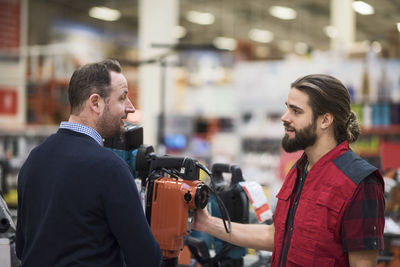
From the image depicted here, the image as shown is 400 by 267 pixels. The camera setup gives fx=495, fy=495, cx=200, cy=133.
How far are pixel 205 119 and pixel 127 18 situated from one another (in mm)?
6144

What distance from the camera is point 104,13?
44.6 feet

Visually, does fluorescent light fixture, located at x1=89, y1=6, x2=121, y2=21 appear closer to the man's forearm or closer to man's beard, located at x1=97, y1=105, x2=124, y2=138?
the man's forearm

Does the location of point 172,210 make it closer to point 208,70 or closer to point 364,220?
point 364,220

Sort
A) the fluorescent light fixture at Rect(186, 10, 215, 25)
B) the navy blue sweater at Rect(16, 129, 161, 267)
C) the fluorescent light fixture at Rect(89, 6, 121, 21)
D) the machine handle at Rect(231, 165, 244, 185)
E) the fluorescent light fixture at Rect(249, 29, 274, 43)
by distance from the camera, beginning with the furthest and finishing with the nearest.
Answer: the fluorescent light fixture at Rect(249, 29, 274, 43)
the fluorescent light fixture at Rect(186, 10, 215, 25)
the fluorescent light fixture at Rect(89, 6, 121, 21)
the machine handle at Rect(231, 165, 244, 185)
the navy blue sweater at Rect(16, 129, 161, 267)

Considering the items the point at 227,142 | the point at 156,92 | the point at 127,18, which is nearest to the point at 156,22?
the point at 156,92

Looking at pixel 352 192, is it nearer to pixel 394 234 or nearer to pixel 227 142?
pixel 394 234

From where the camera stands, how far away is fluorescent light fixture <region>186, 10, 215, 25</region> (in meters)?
14.1

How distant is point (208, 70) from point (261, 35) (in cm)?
634

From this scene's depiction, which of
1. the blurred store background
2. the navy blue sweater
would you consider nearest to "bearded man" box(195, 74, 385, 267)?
the navy blue sweater

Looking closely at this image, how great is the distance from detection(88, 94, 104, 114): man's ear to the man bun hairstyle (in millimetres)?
717

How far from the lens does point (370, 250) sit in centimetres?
164

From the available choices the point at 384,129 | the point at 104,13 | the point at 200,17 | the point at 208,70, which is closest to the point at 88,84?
the point at 384,129

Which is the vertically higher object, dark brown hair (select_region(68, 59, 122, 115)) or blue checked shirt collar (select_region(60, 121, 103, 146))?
dark brown hair (select_region(68, 59, 122, 115))

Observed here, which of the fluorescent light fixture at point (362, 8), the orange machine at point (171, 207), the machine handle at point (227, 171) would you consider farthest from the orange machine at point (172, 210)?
the fluorescent light fixture at point (362, 8)
